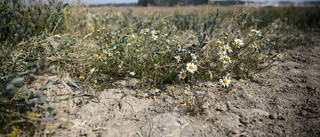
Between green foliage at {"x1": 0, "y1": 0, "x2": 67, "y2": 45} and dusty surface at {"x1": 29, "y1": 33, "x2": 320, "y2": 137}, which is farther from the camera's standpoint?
green foliage at {"x1": 0, "y1": 0, "x2": 67, "y2": 45}

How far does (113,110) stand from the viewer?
1.55m

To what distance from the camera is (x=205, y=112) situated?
60.7 inches

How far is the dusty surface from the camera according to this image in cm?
131

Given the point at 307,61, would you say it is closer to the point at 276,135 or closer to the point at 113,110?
the point at 276,135

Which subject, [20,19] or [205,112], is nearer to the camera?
[205,112]

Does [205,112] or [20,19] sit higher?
[20,19]

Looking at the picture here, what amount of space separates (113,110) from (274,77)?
1.91 m

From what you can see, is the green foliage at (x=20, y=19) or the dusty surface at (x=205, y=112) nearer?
the dusty surface at (x=205, y=112)

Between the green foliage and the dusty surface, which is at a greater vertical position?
the green foliage

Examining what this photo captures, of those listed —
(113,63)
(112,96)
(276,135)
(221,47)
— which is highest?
(221,47)

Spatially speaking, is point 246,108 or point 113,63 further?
point 113,63

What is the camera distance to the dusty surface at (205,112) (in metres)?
1.31

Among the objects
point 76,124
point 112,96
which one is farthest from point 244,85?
point 76,124

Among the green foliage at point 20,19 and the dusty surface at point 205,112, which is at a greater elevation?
the green foliage at point 20,19
